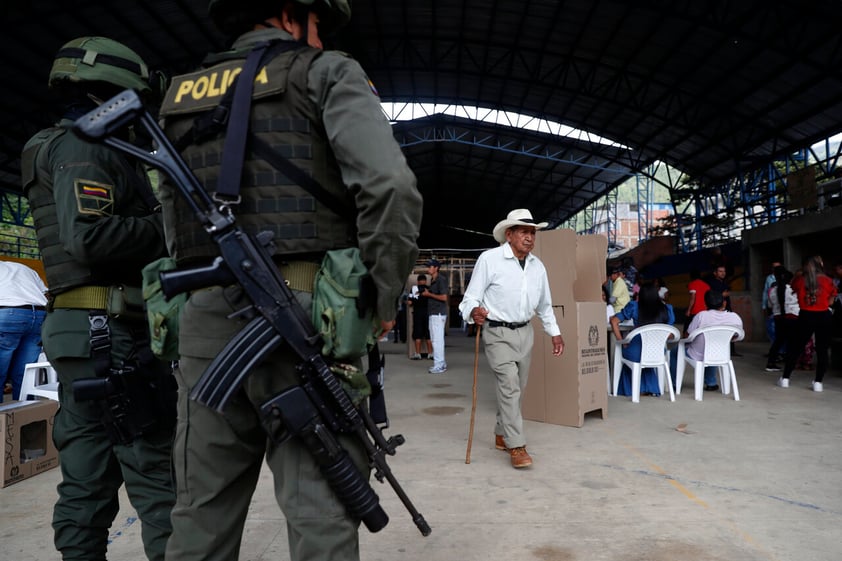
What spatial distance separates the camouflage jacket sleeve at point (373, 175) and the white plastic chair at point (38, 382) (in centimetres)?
351

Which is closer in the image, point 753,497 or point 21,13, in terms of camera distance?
point 753,497

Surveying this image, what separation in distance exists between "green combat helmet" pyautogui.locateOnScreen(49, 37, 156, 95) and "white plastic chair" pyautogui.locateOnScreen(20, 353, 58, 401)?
2556 millimetres

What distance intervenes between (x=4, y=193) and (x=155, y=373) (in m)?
21.4

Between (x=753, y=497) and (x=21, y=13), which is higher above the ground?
(x=21, y=13)

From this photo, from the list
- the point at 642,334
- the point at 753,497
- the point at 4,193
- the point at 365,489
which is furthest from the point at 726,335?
the point at 4,193

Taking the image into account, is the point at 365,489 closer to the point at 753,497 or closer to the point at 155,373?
the point at 155,373

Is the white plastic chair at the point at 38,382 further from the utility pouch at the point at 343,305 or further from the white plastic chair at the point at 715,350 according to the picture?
the white plastic chair at the point at 715,350

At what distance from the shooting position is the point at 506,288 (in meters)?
3.90

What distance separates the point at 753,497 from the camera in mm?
3025

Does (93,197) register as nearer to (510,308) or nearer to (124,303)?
(124,303)

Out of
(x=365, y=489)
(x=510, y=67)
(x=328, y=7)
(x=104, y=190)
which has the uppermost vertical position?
(x=510, y=67)

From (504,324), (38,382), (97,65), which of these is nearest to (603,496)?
(504,324)

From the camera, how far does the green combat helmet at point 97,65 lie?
1972mm

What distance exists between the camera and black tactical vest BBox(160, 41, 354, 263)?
4.46 ft
